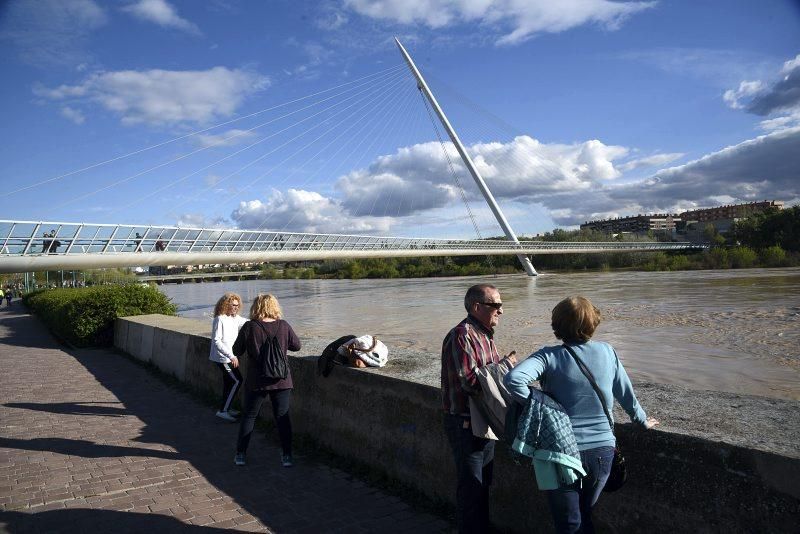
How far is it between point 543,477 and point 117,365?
8210mm

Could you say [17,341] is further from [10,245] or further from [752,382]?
[752,382]

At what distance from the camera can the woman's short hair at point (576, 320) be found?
6.95ft

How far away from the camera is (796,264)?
44719 mm

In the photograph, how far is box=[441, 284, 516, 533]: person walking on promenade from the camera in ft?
7.74

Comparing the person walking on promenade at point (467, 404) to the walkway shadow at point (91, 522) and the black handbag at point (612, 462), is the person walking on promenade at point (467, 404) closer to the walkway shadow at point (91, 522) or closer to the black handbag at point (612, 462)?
the black handbag at point (612, 462)

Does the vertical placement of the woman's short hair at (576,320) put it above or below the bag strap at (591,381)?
above

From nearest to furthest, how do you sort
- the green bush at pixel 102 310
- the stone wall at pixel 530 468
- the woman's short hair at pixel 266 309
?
the stone wall at pixel 530 468 → the woman's short hair at pixel 266 309 → the green bush at pixel 102 310

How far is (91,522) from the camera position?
301 centimetres

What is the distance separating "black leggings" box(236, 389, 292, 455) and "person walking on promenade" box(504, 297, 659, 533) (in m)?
2.19

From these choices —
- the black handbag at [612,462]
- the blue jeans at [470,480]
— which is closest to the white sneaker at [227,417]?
the blue jeans at [470,480]

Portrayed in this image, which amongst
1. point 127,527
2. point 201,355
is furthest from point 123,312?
point 127,527

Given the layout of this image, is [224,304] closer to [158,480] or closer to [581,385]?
[158,480]

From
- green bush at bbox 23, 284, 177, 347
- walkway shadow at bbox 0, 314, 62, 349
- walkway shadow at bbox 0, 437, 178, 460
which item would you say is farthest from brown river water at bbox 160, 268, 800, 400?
walkway shadow at bbox 0, 314, 62, 349

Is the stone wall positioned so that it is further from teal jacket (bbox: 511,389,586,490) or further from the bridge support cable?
the bridge support cable
